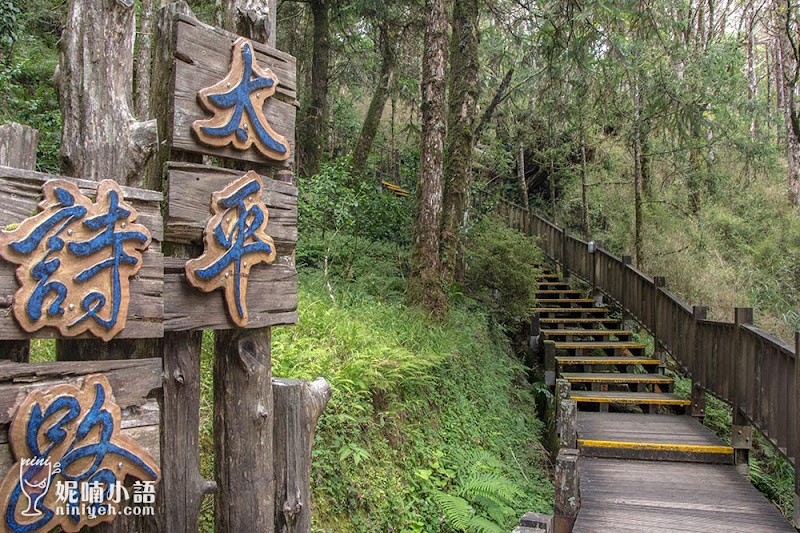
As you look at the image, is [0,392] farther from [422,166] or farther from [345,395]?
[422,166]

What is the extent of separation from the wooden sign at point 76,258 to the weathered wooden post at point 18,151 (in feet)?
0.63

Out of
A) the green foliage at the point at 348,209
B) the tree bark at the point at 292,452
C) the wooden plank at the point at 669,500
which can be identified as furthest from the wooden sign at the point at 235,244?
the green foliage at the point at 348,209

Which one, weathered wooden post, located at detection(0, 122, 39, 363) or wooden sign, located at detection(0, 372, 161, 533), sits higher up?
weathered wooden post, located at detection(0, 122, 39, 363)

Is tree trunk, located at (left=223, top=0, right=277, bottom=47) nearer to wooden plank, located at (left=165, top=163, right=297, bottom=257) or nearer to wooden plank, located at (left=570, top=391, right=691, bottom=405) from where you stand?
wooden plank, located at (left=165, top=163, right=297, bottom=257)

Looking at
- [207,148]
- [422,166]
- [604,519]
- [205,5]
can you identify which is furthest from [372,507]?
[205,5]

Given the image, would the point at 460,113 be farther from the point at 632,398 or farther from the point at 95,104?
the point at 95,104

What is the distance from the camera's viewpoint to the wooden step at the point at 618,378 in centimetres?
927

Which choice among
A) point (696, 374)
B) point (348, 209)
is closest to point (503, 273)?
point (348, 209)

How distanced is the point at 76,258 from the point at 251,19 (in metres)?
1.44

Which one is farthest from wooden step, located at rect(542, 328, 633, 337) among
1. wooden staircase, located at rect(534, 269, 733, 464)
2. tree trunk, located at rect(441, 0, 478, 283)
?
tree trunk, located at rect(441, 0, 478, 283)

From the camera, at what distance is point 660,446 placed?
6.82 meters

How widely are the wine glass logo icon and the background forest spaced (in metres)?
1.11

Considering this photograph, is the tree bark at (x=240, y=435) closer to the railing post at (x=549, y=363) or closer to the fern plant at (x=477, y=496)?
the fern plant at (x=477, y=496)

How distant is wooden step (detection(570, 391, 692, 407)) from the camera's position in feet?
28.1
